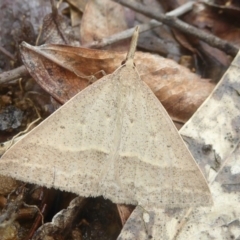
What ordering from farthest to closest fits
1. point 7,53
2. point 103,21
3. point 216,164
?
point 103,21
point 7,53
point 216,164

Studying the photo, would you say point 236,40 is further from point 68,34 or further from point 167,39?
point 68,34

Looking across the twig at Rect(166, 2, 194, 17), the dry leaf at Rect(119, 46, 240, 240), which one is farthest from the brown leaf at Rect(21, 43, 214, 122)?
the twig at Rect(166, 2, 194, 17)

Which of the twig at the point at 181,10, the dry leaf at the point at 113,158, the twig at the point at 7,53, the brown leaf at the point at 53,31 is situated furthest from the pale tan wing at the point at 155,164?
the twig at the point at 181,10

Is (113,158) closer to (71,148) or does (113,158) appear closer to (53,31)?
(71,148)

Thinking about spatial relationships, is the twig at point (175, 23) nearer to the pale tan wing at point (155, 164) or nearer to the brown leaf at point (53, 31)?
the brown leaf at point (53, 31)

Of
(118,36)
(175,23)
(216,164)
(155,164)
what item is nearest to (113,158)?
(155,164)

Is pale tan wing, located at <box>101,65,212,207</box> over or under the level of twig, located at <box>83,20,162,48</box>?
under

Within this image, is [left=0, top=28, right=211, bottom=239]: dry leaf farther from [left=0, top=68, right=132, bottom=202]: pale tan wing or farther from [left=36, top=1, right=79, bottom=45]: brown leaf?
[left=36, top=1, right=79, bottom=45]: brown leaf
